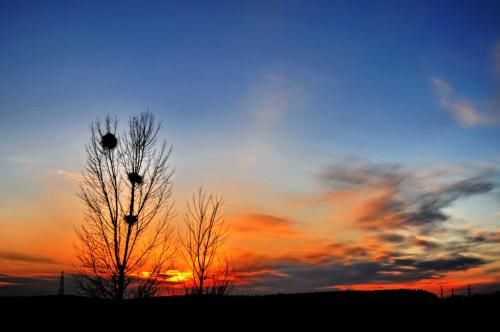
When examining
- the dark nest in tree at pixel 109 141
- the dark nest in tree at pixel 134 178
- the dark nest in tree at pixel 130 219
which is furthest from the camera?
the dark nest in tree at pixel 109 141

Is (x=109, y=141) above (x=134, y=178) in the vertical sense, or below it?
above

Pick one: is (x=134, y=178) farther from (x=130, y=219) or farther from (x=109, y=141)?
(x=109, y=141)

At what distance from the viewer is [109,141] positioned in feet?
45.2

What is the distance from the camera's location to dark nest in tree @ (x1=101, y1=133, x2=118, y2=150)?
1372 centimetres

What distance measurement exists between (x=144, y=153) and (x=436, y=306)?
10601 mm

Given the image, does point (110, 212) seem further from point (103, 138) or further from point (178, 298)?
point (178, 298)

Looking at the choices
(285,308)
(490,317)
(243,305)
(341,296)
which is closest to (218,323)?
(243,305)

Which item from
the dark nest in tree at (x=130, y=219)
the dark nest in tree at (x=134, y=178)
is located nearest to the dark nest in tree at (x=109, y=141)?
the dark nest in tree at (x=134, y=178)

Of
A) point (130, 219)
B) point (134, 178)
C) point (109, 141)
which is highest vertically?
point (109, 141)

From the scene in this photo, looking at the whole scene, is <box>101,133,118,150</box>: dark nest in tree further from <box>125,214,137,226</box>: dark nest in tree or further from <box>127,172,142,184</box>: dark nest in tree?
<box>125,214,137,226</box>: dark nest in tree

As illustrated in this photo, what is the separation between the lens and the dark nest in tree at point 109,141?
1372 cm

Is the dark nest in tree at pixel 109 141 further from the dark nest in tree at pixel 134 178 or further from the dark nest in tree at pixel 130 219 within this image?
the dark nest in tree at pixel 130 219

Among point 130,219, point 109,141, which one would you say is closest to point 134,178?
point 130,219

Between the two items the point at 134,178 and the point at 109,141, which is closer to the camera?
the point at 134,178
